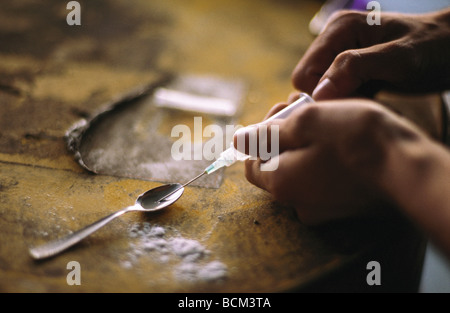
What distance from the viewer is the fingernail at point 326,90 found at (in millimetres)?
873

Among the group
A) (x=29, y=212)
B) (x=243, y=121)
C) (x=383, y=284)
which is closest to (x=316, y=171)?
(x=383, y=284)

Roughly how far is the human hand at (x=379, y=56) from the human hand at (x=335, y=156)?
18 cm

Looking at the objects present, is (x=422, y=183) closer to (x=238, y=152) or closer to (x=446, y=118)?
(x=238, y=152)

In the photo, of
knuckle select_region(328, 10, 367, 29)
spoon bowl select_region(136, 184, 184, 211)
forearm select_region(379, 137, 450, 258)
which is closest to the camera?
forearm select_region(379, 137, 450, 258)

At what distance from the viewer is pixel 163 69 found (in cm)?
138

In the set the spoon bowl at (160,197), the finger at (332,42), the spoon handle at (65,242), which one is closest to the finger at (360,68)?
the finger at (332,42)

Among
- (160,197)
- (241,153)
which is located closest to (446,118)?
(241,153)

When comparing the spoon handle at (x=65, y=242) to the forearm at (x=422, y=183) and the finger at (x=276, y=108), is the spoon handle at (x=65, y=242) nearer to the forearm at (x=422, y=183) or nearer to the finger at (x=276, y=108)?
the finger at (x=276, y=108)

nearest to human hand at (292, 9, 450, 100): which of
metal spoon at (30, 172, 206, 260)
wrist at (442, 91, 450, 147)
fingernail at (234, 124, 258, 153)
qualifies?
wrist at (442, 91, 450, 147)

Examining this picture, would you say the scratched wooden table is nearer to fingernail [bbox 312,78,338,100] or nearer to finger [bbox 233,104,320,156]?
finger [bbox 233,104,320,156]

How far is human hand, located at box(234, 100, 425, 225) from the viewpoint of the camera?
0.64 meters

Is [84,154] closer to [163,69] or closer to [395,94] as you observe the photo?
[163,69]

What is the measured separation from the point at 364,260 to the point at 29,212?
0.73 meters

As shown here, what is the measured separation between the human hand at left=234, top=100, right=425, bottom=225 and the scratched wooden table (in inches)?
3.9
